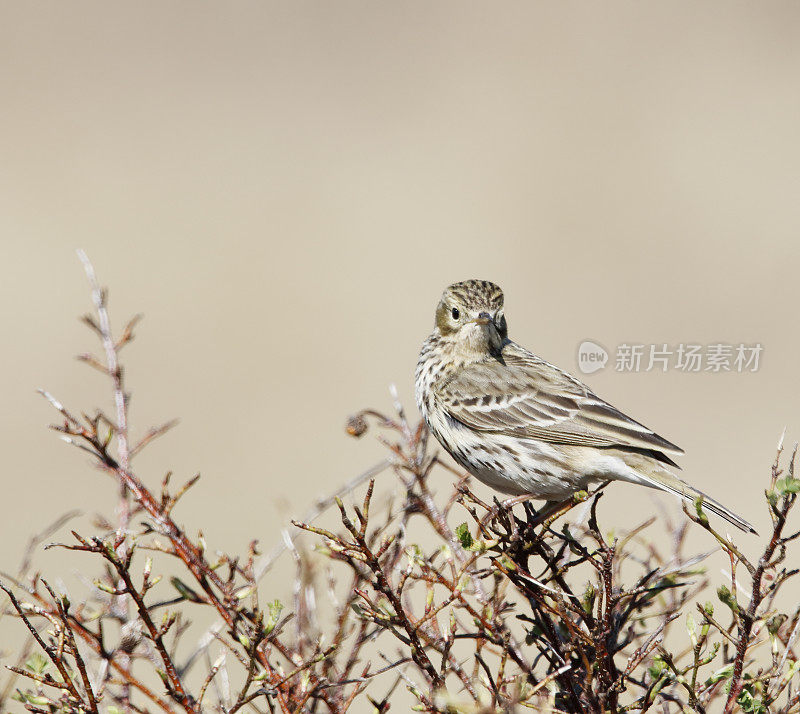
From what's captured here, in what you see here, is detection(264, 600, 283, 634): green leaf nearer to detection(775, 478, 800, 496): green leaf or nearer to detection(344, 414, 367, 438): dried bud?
detection(344, 414, 367, 438): dried bud

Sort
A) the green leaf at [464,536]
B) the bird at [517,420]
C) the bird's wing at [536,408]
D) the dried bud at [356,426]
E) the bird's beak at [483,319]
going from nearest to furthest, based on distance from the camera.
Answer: the green leaf at [464,536]
the dried bud at [356,426]
the bird at [517,420]
the bird's wing at [536,408]
the bird's beak at [483,319]

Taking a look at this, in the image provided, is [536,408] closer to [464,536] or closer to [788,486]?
[464,536]

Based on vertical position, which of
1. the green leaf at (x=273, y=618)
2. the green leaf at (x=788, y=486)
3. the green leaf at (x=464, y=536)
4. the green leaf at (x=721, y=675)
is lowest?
the green leaf at (x=273, y=618)

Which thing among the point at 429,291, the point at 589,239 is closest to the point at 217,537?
the point at 429,291

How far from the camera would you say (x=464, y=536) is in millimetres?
3262

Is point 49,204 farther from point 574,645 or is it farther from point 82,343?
point 574,645

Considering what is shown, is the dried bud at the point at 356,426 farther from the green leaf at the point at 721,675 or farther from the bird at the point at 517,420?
the green leaf at the point at 721,675

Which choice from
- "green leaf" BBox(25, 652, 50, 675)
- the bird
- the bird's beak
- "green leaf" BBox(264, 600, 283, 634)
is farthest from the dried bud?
the bird's beak

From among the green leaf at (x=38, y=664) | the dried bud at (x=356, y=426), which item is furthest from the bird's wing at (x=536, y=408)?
the green leaf at (x=38, y=664)

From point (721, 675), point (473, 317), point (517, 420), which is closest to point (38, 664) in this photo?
point (721, 675)

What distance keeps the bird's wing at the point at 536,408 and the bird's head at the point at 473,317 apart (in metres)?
0.14

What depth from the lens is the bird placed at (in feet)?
16.8

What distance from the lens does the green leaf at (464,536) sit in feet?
10.6

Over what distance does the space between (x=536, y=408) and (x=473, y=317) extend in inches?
25.4
